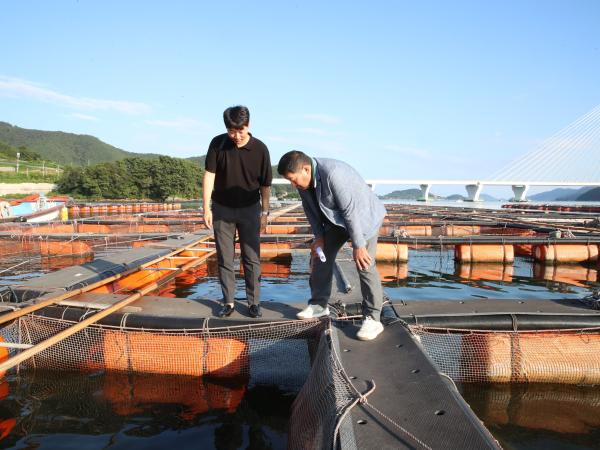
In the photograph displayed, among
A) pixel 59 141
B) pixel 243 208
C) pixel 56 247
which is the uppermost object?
pixel 59 141

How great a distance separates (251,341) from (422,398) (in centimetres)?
193

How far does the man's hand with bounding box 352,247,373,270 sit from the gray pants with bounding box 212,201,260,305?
1.25 meters

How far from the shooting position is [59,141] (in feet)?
601

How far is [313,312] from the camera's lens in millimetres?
3576

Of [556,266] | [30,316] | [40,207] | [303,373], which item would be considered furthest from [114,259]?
[40,207]

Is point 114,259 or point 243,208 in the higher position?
Result: point 243,208

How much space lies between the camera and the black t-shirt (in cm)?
374

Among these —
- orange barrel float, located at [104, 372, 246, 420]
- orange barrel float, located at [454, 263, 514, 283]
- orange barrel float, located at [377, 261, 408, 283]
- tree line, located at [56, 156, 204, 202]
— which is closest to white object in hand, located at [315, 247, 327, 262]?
orange barrel float, located at [104, 372, 246, 420]

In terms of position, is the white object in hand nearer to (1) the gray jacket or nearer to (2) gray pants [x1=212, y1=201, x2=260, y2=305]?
(1) the gray jacket

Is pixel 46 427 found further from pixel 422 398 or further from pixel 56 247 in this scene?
pixel 56 247

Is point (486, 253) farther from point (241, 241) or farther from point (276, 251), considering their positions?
point (241, 241)

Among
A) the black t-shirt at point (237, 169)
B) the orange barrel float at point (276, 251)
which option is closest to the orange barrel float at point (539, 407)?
the black t-shirt at point (237, 169)

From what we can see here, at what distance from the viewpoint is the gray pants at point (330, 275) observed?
10.2 ft

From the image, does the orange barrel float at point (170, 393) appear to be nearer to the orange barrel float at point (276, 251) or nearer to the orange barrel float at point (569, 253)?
the orange barrel float at point (276, 251)
